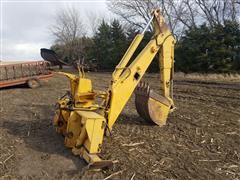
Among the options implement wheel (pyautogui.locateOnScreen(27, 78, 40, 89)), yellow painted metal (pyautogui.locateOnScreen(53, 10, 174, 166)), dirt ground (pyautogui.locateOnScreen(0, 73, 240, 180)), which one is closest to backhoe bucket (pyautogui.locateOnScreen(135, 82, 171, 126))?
yellow painted metal (pyautogui.locateOnScreen(53, 10, 174, 166))

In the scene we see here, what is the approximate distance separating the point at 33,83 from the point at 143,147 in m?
12.1

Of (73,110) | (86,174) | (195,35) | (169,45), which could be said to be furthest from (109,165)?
(195,35)

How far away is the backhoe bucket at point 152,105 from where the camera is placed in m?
8.12

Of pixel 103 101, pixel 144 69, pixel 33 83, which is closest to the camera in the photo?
pixel 103 101

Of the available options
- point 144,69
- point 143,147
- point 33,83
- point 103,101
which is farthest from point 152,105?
point 33,83

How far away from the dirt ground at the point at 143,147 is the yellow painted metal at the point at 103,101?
0.27 meters

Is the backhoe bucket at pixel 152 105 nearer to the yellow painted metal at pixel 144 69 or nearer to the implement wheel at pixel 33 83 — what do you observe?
the yellow painted metal at pixel 144 69

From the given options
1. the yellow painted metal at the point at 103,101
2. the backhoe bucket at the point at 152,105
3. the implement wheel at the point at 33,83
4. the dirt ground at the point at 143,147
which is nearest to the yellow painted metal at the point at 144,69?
the yellow painted metal at the point at 103,101

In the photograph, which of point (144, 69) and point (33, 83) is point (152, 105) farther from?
point (33, 83)

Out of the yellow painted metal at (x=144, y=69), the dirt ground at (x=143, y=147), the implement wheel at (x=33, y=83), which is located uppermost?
the yellow painted metal at (x=144, y=69)

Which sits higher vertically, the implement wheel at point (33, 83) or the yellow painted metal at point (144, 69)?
the yellow painted metal at point (144, 69)

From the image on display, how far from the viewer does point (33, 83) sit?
1819 centimetres

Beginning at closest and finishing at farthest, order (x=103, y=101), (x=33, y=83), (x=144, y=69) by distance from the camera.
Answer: (x=103, y=101)
(x=144, y=69)
(x=33, y=83)

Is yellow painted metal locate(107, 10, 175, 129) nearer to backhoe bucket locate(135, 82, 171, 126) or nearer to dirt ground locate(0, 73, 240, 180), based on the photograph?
backhoe bucket locate(135, 82, 171, 126)
